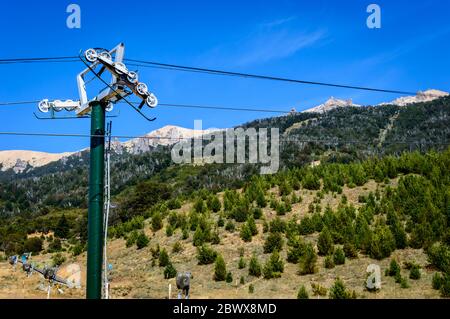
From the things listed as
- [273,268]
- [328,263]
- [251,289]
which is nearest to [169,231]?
[273,268]

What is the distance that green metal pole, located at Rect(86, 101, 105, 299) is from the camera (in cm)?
1201

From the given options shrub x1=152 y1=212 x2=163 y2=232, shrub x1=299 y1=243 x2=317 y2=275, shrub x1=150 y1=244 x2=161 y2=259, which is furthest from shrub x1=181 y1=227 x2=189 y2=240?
shrub x1=299 y1=243 x2=317 y2=275

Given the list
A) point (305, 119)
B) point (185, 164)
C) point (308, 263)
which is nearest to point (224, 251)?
point (308, 263)

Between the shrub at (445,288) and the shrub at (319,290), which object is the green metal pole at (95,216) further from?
the shrub at (445,288)

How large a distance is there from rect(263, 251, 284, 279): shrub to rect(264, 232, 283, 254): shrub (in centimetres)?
282

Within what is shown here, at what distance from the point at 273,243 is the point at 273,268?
3.85 m

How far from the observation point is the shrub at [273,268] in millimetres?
25781

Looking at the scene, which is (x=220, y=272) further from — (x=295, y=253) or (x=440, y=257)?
(x=440, y=257)

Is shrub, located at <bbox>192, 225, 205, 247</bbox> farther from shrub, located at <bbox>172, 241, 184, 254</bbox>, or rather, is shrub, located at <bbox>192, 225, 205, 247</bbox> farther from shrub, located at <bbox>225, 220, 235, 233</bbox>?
shrub, located at <bbox>225, 220, 235, 233</bbox>

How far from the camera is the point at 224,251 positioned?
101 ft

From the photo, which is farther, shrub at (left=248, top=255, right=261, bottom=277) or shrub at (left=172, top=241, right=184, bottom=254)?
shrub at (left=172, top=241, right=184, bottom=254)

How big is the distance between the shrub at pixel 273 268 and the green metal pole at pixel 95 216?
14.9m

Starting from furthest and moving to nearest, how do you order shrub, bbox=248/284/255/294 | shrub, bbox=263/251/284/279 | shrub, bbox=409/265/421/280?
shrub, bbox=263/251/284/279, shrub, bbox=248/284/255/294, shrub, bbox=409/265/421/280
